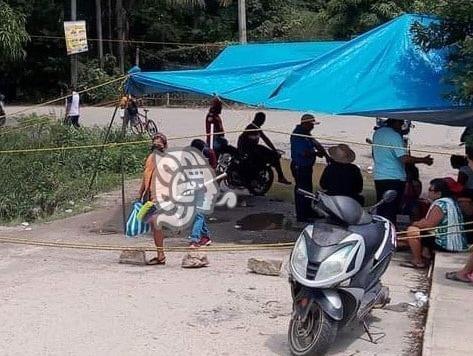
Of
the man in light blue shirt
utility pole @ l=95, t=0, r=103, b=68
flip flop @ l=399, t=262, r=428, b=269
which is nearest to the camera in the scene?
flip flop @ l=399, t=262, r=428, b=269

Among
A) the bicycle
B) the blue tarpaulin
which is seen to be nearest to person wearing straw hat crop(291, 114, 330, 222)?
the blue tarpaulin

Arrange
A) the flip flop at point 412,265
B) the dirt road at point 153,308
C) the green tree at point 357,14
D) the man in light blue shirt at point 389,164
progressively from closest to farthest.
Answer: the dirt road at point 153,308, the flip flop at point 412,265, the man in light blue shirt at point 389,164, the green tree at point 357,14

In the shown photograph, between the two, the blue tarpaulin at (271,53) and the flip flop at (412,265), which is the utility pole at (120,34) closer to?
the blue tarpaulin at (271,53)

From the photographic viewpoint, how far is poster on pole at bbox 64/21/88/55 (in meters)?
24.8

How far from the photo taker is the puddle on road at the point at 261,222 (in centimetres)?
1042

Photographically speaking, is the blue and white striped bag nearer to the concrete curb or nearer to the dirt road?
the dirt road

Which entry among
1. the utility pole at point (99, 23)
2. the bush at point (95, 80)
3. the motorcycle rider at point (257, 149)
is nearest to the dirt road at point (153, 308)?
the motorcycle rider at point (257, 149)

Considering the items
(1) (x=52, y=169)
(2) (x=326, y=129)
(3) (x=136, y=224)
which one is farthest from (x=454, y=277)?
(2) (x=326, y=129)

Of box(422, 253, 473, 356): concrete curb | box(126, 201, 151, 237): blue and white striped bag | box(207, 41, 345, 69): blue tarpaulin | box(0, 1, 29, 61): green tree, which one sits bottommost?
box(422, 253, 473, 356): concrete curb

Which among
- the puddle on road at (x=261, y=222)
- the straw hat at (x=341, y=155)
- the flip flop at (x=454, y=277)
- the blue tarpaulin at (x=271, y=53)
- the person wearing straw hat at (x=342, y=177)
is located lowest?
the puddle on road at (x=261, y=222)

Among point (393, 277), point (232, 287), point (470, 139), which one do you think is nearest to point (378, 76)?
point (470, 139)

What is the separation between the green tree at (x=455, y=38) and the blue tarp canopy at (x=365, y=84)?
270mm

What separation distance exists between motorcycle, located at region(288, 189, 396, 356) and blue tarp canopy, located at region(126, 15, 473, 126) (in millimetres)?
2966

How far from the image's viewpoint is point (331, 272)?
16.6 ft
